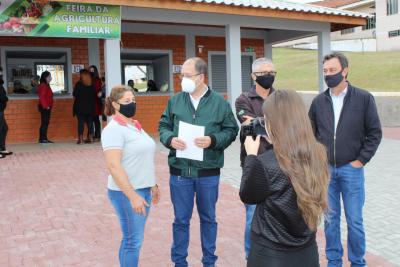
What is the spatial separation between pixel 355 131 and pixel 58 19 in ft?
23.8

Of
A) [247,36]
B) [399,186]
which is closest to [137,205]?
[399,186]

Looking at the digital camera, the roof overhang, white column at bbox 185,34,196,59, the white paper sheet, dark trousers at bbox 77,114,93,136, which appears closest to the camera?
the digital camera

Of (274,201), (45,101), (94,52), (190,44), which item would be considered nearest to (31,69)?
(94,52)

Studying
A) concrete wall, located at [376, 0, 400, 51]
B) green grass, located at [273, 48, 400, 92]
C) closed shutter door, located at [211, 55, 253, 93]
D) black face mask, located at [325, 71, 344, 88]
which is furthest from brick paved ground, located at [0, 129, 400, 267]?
concrete wall, located at [376, 0, 400, 51]

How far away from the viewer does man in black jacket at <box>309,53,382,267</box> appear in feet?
11.9

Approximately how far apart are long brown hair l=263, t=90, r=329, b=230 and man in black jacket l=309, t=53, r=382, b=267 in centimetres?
145

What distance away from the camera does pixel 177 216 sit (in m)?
3.77

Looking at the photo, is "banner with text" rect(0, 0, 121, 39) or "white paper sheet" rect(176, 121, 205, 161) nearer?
"white paper sheet" rect(176, 121, 205, 161)

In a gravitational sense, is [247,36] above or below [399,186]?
above

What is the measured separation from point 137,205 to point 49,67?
33.8ft

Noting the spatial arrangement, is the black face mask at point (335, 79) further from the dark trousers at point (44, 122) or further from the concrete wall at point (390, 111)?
the concrete wall at point (390, 111)

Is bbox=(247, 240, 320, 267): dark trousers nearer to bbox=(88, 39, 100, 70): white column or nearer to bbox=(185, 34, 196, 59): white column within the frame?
bbox=(88, 39, 100, 70): white column

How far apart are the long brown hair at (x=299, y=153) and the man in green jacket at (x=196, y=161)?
1.42 metres

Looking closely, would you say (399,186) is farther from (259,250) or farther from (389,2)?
(389,2)
